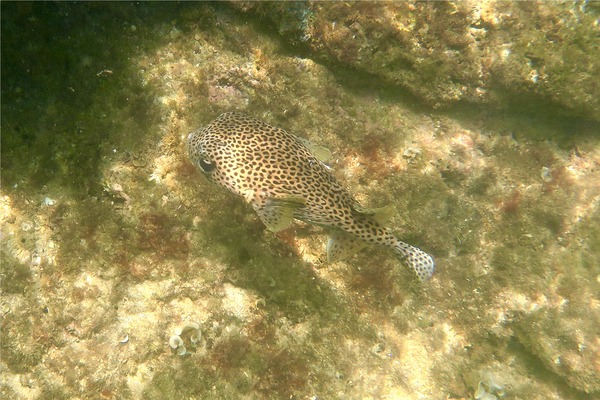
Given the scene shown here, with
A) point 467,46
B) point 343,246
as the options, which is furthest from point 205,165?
point 467,46

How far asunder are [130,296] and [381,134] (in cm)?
404

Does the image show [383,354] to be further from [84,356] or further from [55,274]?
Answer: [55,274]

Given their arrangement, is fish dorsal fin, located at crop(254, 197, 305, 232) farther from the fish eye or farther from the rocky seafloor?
the rocky seafloor

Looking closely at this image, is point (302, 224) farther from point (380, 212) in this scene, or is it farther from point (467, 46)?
point (467, 46)

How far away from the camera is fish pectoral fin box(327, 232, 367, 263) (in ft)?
13.6

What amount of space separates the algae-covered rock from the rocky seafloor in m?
0.03

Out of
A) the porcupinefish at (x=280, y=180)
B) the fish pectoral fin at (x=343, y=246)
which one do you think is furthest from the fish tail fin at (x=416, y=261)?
the fish pectoral fin at (x=343, y=246)

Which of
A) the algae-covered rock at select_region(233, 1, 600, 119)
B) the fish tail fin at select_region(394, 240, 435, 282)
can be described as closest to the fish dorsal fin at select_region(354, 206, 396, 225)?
the fish tail fin at select_region(394, 240, 435, 282)

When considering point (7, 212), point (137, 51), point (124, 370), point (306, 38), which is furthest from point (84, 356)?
point (306, 38)

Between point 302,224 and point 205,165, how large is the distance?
1.60 metres

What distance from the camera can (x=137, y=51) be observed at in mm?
4305

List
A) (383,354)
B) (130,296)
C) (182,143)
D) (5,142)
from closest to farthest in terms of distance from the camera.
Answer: (5,142) < (130,296) < (182,143) < (383,354)

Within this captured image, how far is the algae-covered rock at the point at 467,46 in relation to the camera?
4.68 m

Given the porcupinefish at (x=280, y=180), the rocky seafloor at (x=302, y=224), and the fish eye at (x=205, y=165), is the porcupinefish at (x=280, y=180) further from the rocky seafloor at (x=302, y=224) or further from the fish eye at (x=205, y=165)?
the rocky seafloor at (x=302, y=224)
